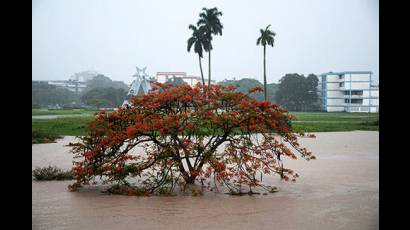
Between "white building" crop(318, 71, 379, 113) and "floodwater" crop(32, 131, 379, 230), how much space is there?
33371 millimetres

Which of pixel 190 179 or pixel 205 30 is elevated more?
pixel 205 30

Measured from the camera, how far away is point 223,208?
18.0 ft

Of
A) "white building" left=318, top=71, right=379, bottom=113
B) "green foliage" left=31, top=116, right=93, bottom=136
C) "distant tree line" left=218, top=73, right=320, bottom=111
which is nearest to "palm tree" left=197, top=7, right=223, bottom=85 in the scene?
"green foliage" left=31, top=116, right=93, bottom=136

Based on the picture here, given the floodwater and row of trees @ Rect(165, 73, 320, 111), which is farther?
row of trees @ Rect(165, 73, 320, 111)

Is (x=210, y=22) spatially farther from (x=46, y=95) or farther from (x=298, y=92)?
(x=46, y=95)

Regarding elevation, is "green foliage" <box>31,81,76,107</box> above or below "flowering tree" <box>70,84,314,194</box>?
above

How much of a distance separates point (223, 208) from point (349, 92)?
122 ft

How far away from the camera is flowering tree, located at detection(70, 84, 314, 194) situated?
6309 mm

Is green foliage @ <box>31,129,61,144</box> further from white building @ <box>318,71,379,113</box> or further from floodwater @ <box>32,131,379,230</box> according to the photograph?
white building @ <box>318,71,379,113</box>

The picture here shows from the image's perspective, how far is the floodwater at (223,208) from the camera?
478 centimetres

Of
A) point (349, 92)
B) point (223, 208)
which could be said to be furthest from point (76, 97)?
point (223, 208)

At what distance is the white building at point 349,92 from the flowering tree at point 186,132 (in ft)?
114
